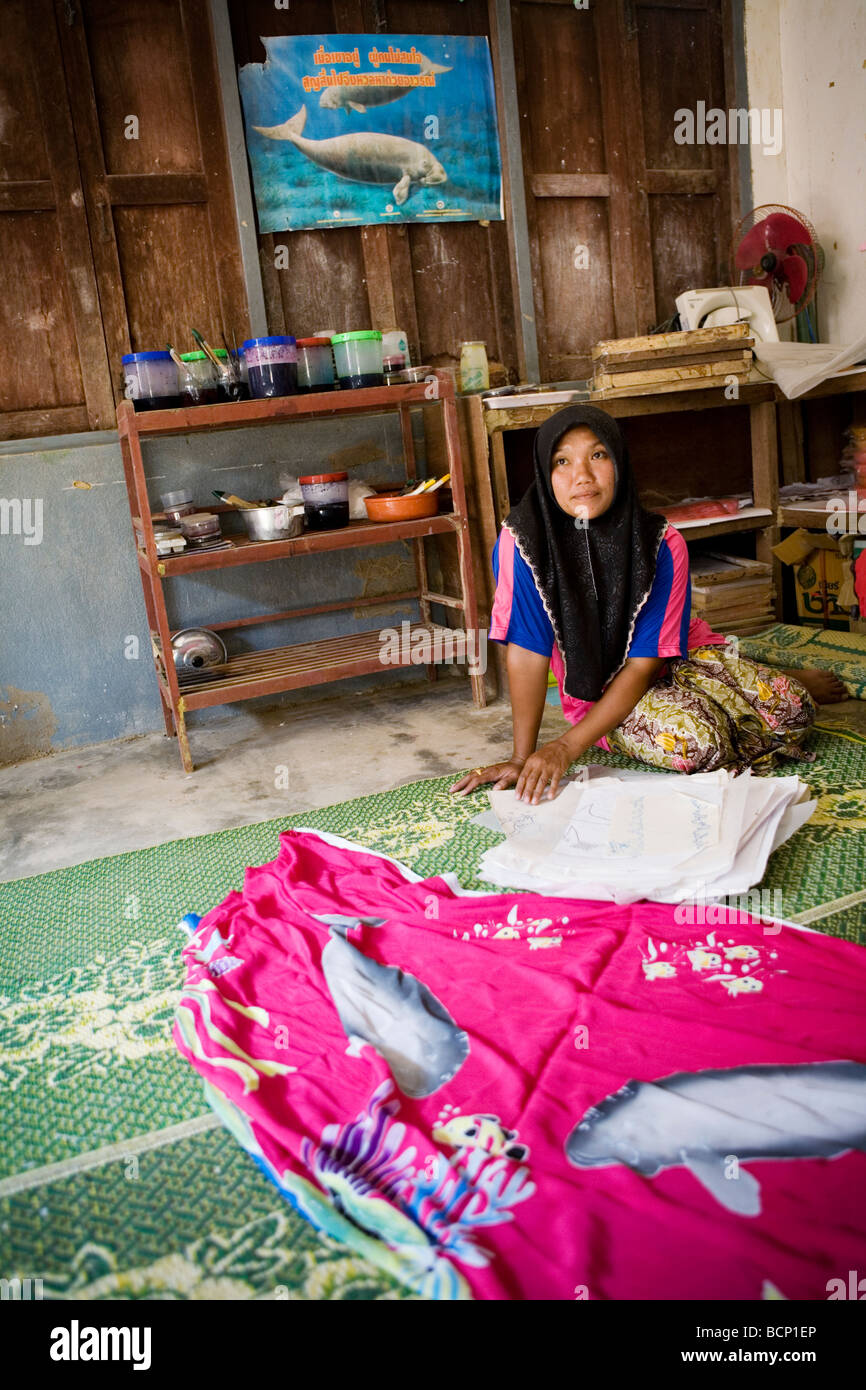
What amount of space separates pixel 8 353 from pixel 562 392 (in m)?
2.12

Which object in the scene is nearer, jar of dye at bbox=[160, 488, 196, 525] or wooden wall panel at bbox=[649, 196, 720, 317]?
jar of dye at bbox=[160, 488, 196, 525]

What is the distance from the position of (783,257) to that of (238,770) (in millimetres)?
3260

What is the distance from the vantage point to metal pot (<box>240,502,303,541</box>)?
12.5 ft

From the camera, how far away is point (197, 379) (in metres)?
3.72

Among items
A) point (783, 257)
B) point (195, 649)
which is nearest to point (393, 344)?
point (195, 649)

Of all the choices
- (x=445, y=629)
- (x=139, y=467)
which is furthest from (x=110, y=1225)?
(x=445, y=629)

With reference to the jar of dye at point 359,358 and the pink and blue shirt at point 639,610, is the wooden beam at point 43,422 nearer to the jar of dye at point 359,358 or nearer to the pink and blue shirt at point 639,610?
the jar of dye at point 359,358

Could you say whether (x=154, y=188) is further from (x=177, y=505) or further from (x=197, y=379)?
(x=177, y=505)

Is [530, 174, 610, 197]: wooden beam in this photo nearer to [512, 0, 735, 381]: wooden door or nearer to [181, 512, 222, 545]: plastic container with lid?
[512, 0, 735, 381]: wooden door

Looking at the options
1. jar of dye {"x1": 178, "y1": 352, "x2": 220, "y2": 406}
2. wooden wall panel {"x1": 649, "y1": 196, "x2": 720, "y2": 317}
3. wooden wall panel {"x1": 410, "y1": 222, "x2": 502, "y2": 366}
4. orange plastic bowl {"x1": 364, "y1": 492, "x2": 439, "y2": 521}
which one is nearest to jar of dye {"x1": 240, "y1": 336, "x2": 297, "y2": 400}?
jar of dye {"x1": 178, "y1": 352, "x2": 220, "y2": 406}

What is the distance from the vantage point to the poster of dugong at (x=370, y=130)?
13.5 feet

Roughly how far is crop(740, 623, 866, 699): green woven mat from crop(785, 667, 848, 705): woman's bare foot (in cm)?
13
